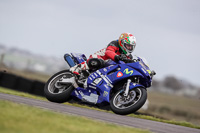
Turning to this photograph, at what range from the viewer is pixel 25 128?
14.5 ft

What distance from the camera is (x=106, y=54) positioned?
9.09 metres

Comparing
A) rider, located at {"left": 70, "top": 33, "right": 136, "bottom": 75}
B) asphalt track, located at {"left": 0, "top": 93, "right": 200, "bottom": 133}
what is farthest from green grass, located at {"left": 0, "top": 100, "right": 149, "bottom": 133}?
rider, located at {"left": 70, "top": 33, "right": 136, "bottom": 75}

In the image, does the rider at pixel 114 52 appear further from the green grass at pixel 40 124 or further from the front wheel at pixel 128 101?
the green grass at pixel 40 124

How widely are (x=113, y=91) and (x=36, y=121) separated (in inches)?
157

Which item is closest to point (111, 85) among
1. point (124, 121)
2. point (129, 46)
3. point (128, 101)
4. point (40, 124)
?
point (128, 101)

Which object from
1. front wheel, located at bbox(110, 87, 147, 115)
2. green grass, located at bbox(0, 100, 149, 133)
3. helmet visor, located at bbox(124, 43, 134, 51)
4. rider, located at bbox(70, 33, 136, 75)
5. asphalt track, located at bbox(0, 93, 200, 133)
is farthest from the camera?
helmet visor, located at bbox(124, 43, 134, 51)

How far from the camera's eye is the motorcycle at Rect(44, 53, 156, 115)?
8.25 meters

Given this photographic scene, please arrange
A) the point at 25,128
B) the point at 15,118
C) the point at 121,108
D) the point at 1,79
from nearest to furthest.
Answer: the point at 25,128 < the point at 15,118 < the point at 121,108 < the point at 1,79

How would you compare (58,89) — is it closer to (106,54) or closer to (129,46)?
(106,54)

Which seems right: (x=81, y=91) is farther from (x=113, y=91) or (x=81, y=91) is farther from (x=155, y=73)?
(x=155, y=73)

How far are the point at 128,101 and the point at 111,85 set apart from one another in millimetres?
619

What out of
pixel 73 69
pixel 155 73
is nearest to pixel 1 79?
pixel 73 69

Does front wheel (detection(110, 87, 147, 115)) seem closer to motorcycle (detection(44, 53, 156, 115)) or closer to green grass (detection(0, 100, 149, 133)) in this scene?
motorcycle (detection(44, 53, 156, 115))

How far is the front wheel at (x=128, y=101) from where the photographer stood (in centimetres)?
799
